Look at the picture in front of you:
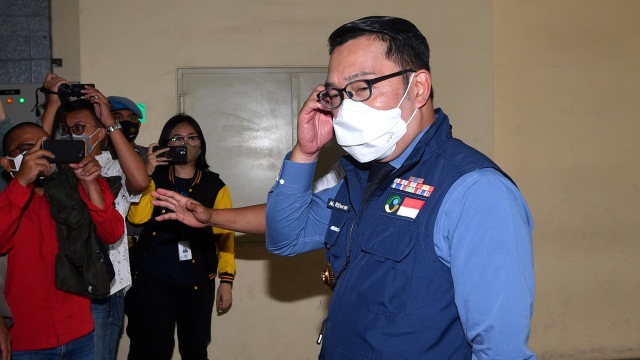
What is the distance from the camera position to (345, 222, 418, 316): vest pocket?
4.86 ft

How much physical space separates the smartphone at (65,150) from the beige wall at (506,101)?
4.82ft

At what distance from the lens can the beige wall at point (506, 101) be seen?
4.29m

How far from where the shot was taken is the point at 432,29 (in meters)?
4.54

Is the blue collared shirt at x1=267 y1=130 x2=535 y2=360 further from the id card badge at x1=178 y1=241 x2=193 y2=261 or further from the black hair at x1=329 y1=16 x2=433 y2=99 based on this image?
the id card badge at x1=178 y1=241 x2=193 y2=261

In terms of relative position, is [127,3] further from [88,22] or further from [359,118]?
[359,118]

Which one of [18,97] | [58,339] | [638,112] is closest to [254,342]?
[58,339]

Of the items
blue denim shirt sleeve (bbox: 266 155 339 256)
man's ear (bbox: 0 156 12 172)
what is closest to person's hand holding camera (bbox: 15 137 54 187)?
man's ear (bbox: 0 156 12 172)

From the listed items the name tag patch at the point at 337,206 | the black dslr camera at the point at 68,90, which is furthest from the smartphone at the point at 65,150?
the name tag patch at the point at 337,206

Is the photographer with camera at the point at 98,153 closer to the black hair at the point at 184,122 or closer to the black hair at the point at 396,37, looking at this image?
Answer: the black hair at the point at 184,122

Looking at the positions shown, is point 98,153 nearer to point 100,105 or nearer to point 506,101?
point 100,105

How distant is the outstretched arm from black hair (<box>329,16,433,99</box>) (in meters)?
0.97

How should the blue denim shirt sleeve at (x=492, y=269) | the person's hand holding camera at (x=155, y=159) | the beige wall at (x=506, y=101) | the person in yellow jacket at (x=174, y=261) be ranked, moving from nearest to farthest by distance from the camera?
1. the blue denim shirt sleeve at (x=492, y=269)
2. the person's hand holding camera at (x=155, y=159)
3. the person in yellow jacket at (x=174, y=261)
4. the beige wall at (x=506, y=101)

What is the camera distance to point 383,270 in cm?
153

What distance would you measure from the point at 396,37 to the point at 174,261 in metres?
2.38
